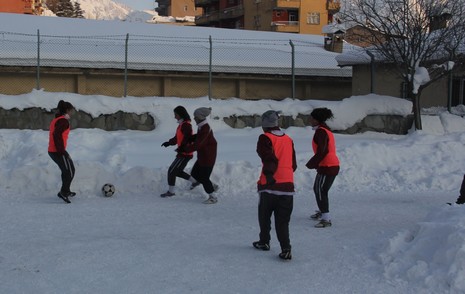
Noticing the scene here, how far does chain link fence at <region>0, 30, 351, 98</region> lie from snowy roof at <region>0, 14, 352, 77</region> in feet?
0.11

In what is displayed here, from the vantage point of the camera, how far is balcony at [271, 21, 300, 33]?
206ft

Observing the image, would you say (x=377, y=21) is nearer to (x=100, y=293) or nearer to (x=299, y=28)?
(x=100, y=293)

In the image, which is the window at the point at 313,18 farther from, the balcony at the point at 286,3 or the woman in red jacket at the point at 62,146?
the woman in red jacket at the point at 62,146

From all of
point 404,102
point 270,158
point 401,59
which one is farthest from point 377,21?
point 270,158

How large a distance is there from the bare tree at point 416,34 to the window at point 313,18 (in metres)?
48.7

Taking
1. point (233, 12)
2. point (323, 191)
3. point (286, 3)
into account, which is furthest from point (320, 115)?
point (233, 12)

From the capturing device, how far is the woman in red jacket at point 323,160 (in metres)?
7.43

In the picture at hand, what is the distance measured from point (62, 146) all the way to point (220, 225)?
3.14 meters

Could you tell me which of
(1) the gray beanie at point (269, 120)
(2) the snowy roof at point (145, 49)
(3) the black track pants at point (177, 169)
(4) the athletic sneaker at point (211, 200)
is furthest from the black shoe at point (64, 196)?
(2) the snowy roof at point (145, 49)

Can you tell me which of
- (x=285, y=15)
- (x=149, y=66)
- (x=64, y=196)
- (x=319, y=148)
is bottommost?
(x=64, y=196)

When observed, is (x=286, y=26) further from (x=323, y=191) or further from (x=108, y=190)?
(x=323, y=191)

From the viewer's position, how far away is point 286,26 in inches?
2489

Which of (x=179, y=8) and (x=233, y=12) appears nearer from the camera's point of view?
(x=233, y=12)

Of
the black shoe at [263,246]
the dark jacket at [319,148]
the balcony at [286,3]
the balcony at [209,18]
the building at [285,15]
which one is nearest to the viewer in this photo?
the black shoe at [263,246]
